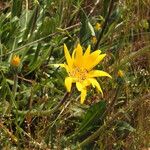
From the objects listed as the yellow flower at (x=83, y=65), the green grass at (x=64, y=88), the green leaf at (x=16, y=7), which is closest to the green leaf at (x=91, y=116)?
the green grass at (x=64, y=88)

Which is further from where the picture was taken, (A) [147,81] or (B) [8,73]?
(A) [147,81]

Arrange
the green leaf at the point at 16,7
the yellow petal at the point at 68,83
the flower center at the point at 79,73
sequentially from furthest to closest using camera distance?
the green leaf at the point at 16,7 < the flower center at the point at 79,73 < the yellow petal at the point at 68,83

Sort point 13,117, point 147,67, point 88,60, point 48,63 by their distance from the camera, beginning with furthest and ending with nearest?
point 147,67 → point 48,63 → point 13,117 → point 88,60

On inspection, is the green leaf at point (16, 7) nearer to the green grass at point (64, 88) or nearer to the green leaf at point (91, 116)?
the green grass at point (64, 88)

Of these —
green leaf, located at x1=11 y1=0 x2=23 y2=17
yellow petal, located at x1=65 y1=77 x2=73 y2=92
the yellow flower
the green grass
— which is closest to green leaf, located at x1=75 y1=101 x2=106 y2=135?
the green grass

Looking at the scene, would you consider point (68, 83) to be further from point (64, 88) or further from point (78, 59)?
point (64, 88)

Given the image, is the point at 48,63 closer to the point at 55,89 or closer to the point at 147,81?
the point at 55,89

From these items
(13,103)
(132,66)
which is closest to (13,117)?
(13,103)
